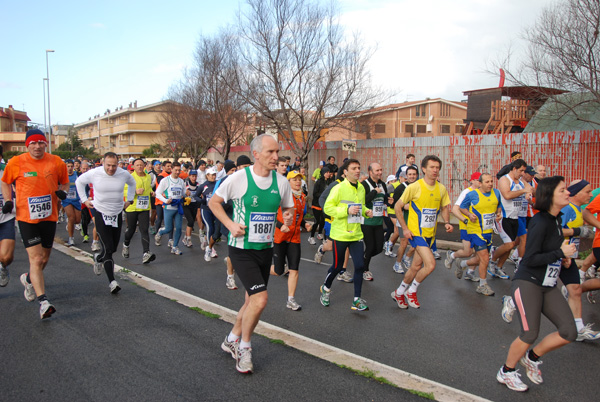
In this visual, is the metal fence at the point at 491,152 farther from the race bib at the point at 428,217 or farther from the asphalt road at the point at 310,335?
the asphalt road at the point at 310,335

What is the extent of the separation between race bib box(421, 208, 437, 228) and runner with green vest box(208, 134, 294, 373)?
269cm

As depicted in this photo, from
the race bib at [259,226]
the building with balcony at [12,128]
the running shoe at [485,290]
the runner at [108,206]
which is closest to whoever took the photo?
the race bib at [259,226]

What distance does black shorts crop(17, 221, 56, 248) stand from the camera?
572 cm

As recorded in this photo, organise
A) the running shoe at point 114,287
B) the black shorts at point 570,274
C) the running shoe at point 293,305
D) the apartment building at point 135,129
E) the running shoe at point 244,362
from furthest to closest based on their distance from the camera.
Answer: the apartment building at point 135,129, the running shoe at point 114,287, the running shoe at point 293,305, the black shorts at point 570,274, the running shoe at point 244,362

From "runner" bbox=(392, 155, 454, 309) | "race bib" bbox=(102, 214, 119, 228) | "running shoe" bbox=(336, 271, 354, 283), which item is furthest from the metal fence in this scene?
"race bib" bbox=(102, 214, 119, 228)

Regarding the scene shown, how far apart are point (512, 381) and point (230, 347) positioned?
8.49ft

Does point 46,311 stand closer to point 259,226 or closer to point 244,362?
point 244,362

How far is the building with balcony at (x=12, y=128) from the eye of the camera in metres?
62.1

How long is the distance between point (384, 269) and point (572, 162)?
7.46 metres

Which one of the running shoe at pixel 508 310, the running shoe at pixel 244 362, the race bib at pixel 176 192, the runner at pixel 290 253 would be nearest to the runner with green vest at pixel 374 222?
the runner at pixel 290 253

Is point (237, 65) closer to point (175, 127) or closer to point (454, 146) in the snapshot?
point (454, 146)

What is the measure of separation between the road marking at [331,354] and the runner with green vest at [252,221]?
2.65 ft

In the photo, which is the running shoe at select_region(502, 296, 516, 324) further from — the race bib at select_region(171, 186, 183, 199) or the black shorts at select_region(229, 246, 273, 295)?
the race bib at select_region(171, 186, 183, 199)

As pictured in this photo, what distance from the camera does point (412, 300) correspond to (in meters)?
6.47
